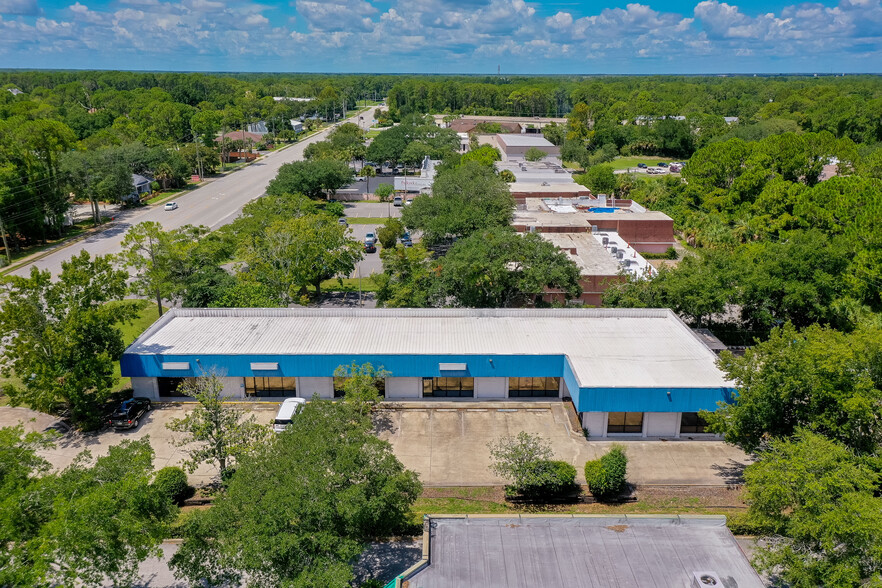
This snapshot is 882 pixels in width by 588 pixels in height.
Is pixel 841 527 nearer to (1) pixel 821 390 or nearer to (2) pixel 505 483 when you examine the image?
(1) pixel 821 390

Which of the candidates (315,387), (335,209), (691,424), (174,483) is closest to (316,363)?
(315,387)

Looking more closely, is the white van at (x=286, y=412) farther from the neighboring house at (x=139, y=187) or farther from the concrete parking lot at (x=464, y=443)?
the neighboring house at (x=139, y=187)

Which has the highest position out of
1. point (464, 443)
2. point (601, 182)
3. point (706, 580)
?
point (601, 182)

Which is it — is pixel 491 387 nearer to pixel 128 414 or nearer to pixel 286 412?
pixel 286 412

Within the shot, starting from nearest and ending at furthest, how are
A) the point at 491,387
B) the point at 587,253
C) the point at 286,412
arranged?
the point at 286,412, the point at 491,387, the point at 587,253

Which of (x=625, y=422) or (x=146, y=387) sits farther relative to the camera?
(x=146, y=387)

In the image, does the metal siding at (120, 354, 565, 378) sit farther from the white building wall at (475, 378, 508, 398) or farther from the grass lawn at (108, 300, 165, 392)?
the grass lawn at (108, 300, 165, 392)

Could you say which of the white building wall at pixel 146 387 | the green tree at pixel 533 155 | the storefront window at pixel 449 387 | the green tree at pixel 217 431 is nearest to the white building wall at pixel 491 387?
the storefront window at pixel 449 387
